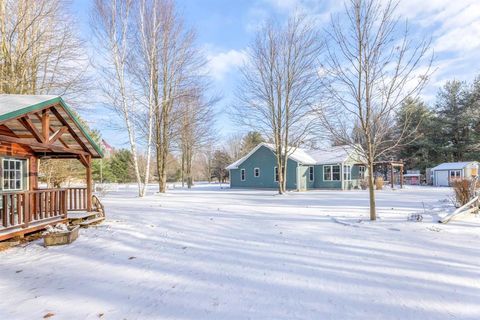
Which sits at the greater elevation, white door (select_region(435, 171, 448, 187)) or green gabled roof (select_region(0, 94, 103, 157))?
green gabled roof (select_region(0, 94, 103, 157))

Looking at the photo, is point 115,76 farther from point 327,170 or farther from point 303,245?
point 327,170

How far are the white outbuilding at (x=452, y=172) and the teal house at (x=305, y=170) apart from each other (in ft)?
26.7

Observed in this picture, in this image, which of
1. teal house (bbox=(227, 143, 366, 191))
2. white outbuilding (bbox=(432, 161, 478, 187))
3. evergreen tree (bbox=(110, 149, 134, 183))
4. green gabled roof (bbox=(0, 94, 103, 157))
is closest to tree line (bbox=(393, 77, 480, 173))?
white outbuilding (bbox=(432, 161, 478, 187))

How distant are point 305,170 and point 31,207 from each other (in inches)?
835

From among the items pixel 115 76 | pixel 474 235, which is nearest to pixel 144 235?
pixel 474 235

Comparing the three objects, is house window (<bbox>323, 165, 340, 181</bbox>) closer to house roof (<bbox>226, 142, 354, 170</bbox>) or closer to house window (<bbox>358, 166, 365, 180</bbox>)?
house roof (<bbox>226, 142, 354, 170</bbox>)

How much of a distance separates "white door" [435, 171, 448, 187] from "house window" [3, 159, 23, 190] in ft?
108

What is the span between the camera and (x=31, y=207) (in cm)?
661

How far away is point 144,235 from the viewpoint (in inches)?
267

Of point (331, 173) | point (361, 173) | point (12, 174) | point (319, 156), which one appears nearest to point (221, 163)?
point (319, 156)

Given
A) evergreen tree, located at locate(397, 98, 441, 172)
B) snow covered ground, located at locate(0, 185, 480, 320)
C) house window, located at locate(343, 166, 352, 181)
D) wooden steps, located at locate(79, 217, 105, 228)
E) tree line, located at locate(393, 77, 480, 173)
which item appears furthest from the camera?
evergreen tree, located at locate(397, 98, 441, 172)

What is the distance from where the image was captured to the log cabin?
5879 millimetres

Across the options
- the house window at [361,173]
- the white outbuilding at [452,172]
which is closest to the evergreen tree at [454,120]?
the white outbuilding at [452,172]

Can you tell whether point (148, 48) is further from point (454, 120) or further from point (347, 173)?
point (454, 120)
